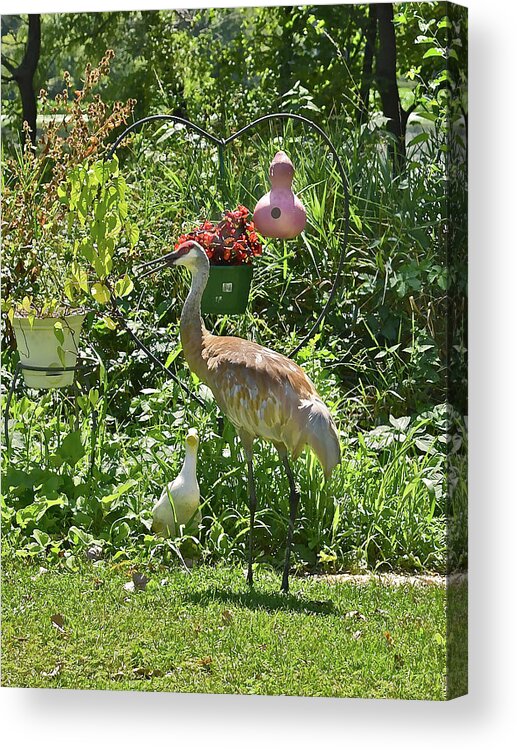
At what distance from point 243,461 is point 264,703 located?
869mm

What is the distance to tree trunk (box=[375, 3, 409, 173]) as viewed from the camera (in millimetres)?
5059

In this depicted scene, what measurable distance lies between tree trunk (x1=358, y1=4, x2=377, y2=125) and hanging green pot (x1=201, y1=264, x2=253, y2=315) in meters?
0.69

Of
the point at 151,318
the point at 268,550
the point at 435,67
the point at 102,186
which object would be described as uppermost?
the point at 435,67

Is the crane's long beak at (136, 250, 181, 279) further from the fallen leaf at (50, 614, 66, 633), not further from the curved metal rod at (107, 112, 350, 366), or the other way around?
the fallen leaf at (50, 614, 66, 633)

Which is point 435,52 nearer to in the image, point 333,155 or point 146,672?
point 333,155

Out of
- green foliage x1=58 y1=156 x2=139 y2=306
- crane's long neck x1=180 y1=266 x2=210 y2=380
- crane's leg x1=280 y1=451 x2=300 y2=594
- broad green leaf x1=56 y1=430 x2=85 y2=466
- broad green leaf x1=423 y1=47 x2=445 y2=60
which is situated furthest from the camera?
broad green leaf x1=56 y1=430 x2=85 y2=466

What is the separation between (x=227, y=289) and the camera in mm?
5305

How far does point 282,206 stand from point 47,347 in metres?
1.05

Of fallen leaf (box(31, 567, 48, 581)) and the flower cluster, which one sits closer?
the flower cluster

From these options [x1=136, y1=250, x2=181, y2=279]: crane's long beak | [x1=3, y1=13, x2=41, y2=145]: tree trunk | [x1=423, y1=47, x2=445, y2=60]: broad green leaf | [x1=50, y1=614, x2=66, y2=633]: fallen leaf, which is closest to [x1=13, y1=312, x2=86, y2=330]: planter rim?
[x1=136, y1=250, x2=181, y2=279]: crane's long beak

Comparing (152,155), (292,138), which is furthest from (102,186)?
(292,138)

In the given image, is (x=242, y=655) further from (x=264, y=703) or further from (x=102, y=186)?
(x=102, y=186)

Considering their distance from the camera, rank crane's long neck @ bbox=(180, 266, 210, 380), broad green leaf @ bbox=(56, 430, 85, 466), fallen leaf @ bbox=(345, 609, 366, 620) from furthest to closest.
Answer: broad green leaf @ bbox=(56, 430, 85, 466) → crane's long neck @ bbox=(180, 266, 210, 380) → fallen leaf @ bbox=(345, 609, 366, 620)

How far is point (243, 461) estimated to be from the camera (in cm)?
534
